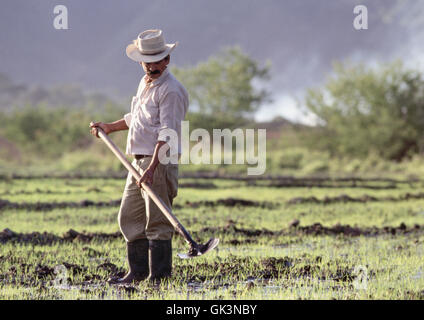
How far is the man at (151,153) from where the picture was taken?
5.36m

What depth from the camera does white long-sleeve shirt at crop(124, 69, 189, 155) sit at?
536 cm

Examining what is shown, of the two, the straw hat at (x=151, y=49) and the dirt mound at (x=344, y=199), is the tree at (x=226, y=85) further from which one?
the straw hat at (x=151, y=49)

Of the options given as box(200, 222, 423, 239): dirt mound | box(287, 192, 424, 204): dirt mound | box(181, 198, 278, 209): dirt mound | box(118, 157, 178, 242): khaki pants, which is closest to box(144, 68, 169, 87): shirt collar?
box(118, 157, 178, 242): khaki pants

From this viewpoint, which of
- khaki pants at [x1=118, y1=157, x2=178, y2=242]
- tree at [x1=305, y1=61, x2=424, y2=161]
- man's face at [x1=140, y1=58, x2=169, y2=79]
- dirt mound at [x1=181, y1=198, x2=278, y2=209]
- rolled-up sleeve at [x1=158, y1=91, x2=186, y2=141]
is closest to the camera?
rolled-up sleeve at [x1=158, y1=91, x2=186, y2=141]

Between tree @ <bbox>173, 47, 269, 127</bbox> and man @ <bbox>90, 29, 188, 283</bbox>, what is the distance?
30005mm

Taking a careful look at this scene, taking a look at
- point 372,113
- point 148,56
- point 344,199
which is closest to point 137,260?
point 148,56

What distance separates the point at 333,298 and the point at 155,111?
204 centimetres

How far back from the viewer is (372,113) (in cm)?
2991

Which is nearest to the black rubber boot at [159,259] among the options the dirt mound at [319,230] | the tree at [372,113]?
the dirt mound at [319,230]

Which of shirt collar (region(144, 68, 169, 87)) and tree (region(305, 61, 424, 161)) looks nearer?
shirt collar (region(144, 68, 169, 87))

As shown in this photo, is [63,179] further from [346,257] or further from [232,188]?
[346,257]

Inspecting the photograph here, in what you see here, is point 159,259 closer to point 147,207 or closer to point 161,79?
point 147,207

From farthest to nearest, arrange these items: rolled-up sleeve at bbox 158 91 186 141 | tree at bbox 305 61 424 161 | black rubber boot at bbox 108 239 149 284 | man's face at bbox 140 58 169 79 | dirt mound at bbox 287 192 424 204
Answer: tree at bbox 305 61 424 161, dirt mound at bbox 287 192 424 204, black rubber boot at bbox 108 239 149 284, man's face at bbox 140 58 169 79, rolled-up sleeve at bbox 158 91 186 141

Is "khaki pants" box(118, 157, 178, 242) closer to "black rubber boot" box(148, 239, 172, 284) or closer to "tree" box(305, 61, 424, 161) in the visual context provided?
"black rubber boot" box(148, 239, 172, 284)
